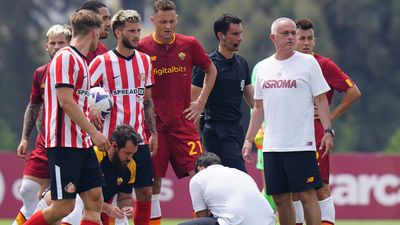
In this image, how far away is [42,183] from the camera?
14266 mm

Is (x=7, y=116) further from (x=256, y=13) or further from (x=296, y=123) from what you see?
(x=296, y=123)

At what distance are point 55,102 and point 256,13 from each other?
40744 millimetres

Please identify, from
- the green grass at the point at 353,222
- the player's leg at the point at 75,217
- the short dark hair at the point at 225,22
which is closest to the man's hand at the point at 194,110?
the short dark hair at the point at 225,22

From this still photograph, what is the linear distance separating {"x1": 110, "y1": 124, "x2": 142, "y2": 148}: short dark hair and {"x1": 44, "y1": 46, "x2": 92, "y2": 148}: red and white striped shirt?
579 mm

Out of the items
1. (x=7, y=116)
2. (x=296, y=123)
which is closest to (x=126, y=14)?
(x=296, y=123)

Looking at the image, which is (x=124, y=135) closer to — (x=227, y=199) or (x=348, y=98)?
(x=227, y=199)

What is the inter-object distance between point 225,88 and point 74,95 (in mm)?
3142

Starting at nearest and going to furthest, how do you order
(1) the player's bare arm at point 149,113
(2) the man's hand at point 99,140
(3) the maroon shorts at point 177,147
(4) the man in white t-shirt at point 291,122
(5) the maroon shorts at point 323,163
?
(2) the man's hand at point 99,140
(4) the man in white t-shirt at point 291,122
(1) the player's bare arm at point 149,113
(5) the maroon shorts at point 323,163
(3) the maroon shorts at point 177,147

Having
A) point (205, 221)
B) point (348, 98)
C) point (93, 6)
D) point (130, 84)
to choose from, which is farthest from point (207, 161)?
point (93, 6)

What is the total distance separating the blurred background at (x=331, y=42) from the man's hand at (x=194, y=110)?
35858 mm

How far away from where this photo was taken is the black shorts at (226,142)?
49.9 ft

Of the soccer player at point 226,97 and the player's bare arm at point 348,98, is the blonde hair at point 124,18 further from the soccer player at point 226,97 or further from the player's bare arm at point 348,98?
the player's bare arm at point 348,98

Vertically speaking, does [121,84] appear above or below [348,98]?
above

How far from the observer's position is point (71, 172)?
40.7ft
